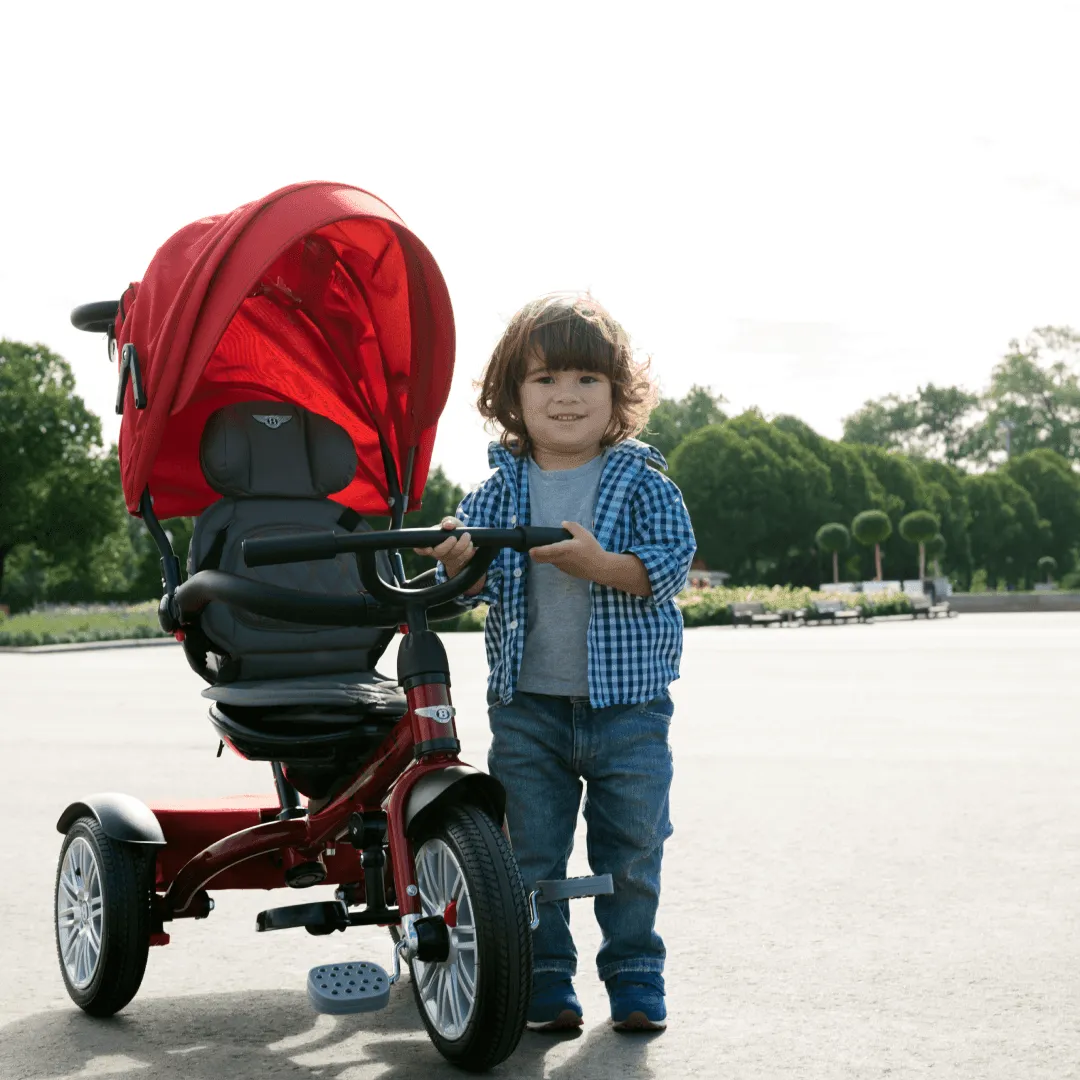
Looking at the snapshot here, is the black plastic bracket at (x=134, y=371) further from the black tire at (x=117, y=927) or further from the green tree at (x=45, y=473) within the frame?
the green tree at (x=45, y=473)

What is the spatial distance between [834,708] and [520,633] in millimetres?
9770

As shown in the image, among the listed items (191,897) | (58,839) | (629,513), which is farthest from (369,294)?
(58,839)

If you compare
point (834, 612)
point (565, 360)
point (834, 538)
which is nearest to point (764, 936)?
point (565, 360)

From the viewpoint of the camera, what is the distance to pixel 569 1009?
3.93 metres

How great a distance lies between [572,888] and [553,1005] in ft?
1.77

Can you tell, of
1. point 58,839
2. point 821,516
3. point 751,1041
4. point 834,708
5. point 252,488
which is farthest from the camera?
point 821,516

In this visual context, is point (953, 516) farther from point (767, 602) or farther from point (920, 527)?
point (767, 602)

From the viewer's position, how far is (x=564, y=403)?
4.08 meters

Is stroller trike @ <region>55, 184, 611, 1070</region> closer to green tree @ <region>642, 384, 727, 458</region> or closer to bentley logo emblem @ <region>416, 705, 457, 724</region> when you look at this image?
bentley logo emblem @ <region>416, 705, 457, 724</region>

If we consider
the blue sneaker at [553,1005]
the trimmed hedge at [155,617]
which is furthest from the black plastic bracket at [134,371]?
the trimmed hedge at [155,617]

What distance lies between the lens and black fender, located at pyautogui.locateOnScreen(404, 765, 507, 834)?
342 cm

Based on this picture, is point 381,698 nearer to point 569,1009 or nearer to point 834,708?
point 569,1009

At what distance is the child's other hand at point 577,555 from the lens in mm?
3723

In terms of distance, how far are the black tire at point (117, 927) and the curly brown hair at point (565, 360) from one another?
143 centimetres
